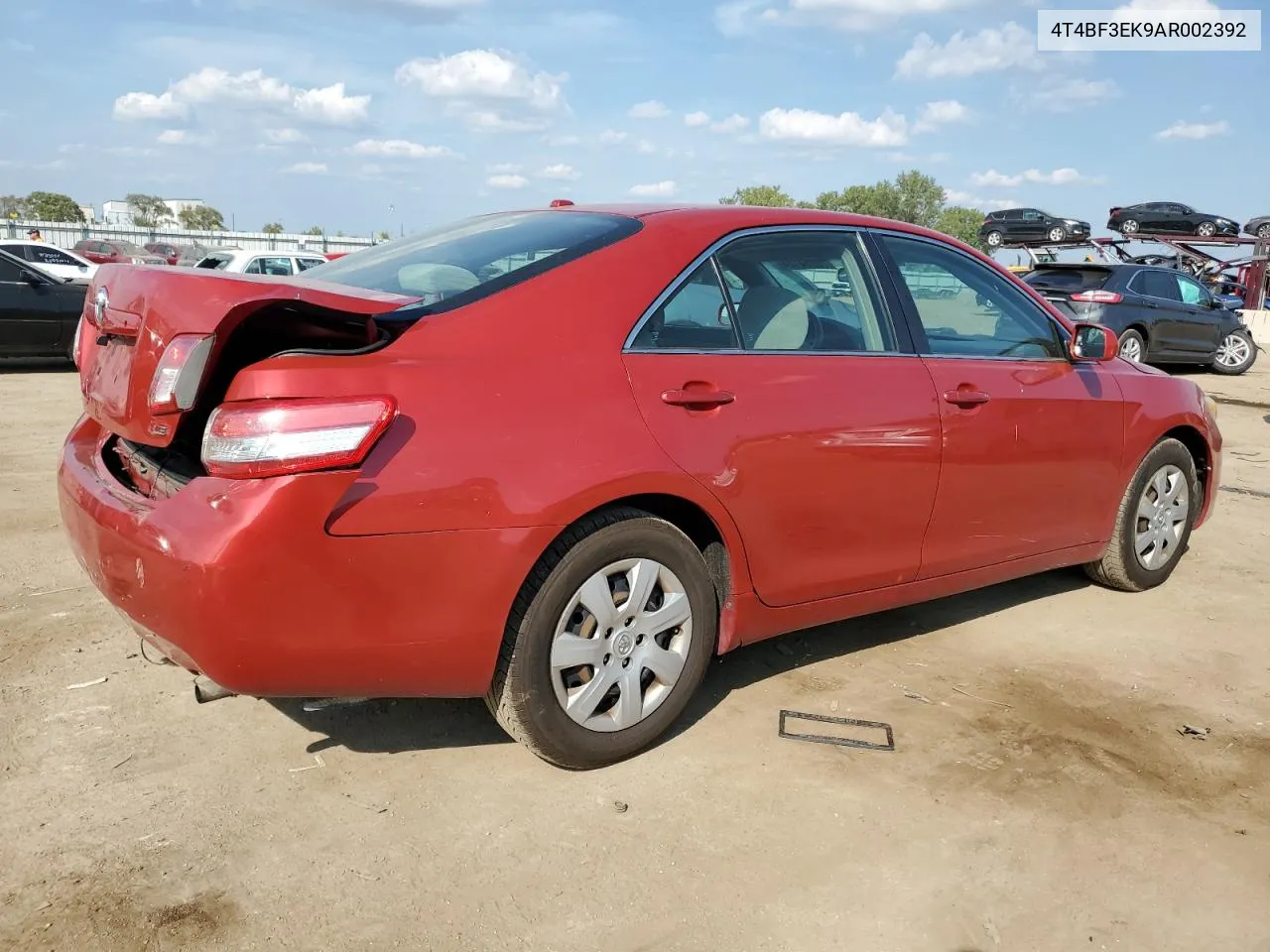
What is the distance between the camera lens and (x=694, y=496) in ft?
9.63

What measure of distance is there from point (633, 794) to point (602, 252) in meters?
1.54

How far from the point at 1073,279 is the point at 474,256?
42.3 ft

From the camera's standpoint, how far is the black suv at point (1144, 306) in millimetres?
13891

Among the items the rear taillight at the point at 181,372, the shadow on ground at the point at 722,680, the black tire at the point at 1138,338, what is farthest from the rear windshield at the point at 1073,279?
the rear taillight at the point at 181,372

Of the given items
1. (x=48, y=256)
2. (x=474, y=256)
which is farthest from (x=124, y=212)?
(x=474, y=256)

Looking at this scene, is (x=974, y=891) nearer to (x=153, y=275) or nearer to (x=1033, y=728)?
(x=1033, y=728)

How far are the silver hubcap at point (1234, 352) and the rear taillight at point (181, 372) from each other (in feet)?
58.8

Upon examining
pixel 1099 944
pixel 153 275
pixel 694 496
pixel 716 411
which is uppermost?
pixel 153 275

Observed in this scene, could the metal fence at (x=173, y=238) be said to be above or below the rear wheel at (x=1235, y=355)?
above

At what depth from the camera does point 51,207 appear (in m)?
80.9

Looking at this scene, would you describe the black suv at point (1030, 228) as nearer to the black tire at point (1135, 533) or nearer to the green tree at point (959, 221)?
the black tire at point (1135, 533)

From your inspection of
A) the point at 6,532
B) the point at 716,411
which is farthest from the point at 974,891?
the point at 6,532

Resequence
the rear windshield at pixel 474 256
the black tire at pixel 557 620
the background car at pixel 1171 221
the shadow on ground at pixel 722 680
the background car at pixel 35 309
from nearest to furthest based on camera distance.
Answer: the black tire at pixel 557 620 < the rear windshield at pixel 474 256 < the shadow on ground at pixel 722 680 < the background car at pixel 35 309 < the background car at pixel 1171 221

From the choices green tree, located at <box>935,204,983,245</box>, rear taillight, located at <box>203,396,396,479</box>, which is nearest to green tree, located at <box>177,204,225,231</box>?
green tree, located at <box>935,204,983,245</box>
